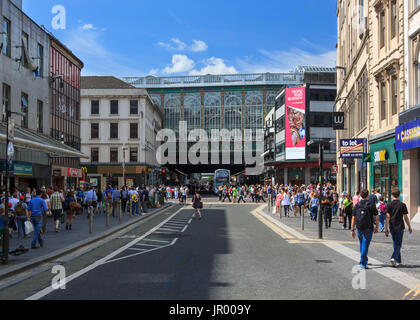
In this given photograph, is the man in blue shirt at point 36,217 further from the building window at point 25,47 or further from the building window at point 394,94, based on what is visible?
the building window at point 25,47

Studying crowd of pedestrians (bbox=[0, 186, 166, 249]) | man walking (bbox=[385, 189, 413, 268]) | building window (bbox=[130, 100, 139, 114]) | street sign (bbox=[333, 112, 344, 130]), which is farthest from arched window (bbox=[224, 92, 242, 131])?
man walking (bbox=[385, 189, 413, 268])

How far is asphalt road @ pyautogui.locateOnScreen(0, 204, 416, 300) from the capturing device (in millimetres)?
7707

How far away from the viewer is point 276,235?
17.8 metres

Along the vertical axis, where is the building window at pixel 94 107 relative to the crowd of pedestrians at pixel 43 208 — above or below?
above

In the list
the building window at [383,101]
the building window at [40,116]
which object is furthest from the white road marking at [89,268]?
the building window at [40,116]

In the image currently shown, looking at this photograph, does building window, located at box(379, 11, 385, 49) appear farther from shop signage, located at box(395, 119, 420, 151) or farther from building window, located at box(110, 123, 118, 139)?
building window, located at box(110, 123, 118, 139)

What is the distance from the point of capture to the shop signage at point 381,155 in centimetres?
2488

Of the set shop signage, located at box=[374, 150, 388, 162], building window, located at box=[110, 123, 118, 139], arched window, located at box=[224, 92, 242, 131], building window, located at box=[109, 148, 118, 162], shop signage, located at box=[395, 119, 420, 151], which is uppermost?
arched window, located at box=[224, 92, 242, 131]

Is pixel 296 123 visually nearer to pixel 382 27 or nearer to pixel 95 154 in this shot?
pixel 95 154

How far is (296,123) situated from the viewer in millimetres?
68000

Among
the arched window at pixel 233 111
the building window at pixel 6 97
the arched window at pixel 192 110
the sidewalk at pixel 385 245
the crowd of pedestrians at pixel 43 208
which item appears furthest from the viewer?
the arched window at pixel 192 110

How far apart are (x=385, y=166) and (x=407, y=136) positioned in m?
5.05
